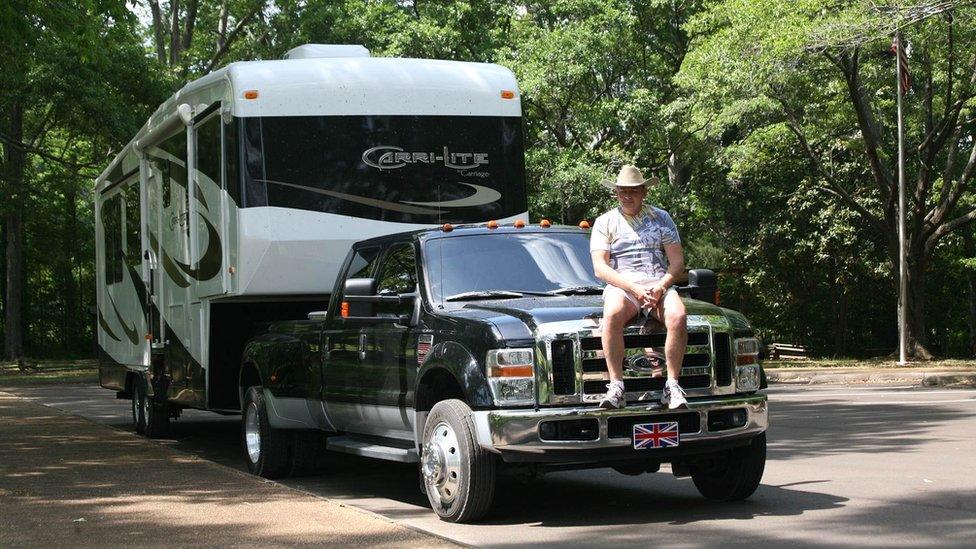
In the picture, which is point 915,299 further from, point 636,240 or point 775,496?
point 636,240

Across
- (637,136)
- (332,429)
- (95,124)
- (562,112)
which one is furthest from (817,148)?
(332,429)

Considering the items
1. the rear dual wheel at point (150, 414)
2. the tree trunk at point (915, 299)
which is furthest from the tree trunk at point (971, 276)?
the rear dual wheel at point (150, 414)

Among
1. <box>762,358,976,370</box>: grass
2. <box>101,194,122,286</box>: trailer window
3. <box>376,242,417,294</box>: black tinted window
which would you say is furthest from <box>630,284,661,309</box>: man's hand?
<box>762,358,976,370</box>: grass

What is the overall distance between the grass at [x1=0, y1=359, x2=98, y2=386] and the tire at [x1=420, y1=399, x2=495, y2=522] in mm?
25754

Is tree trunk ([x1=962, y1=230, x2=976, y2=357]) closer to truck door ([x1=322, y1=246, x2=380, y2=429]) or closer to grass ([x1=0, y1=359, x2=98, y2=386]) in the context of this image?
grass ([x1=0, y1=359, x2=98, y2=386])

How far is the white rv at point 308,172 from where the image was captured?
38.8 feet

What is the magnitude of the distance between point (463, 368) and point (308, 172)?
4391mm

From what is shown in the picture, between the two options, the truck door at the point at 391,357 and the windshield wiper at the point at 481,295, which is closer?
the windshield wiper at the point at 481,295

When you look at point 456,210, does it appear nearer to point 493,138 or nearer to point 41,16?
point 493,138

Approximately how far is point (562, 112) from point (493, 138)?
22.7 metres

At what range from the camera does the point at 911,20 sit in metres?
24.8

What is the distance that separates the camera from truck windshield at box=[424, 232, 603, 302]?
30.1ft

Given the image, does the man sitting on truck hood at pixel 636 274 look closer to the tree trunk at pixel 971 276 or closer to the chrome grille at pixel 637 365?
the chrome grille at pixel 637 365

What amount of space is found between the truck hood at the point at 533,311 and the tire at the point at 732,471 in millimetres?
975
